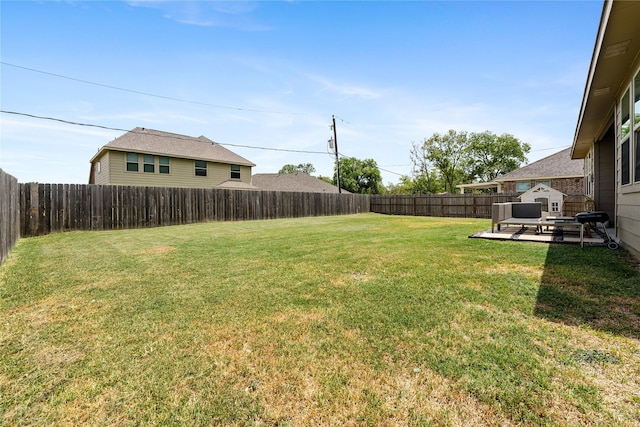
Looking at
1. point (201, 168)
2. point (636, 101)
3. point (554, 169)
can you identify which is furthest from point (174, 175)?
point (554, 169)

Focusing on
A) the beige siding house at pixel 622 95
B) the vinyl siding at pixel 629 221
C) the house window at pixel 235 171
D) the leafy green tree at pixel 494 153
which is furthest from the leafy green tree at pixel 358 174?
the vinyl siding at pixel 629 221

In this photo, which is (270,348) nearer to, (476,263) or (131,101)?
(476,263)

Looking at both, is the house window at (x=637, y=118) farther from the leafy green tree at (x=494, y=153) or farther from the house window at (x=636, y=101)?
the leafy green tree at (x=494, y=153)

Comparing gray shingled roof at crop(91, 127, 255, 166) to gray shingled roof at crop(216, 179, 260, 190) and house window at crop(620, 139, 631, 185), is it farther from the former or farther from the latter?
house window at crop(620, 139, 631, 185)

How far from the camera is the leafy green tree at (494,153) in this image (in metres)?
41.6

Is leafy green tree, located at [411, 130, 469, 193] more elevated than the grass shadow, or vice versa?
leafy green tree, located at [411, 130, 469, 193]

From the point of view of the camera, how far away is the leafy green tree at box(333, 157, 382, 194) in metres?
48.7

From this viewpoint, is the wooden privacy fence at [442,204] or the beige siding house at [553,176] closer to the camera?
the wooden privacy fence at [442,204]

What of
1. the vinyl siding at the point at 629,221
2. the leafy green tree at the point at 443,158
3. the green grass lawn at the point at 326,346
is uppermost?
the leafy green tree at the point at 443,158

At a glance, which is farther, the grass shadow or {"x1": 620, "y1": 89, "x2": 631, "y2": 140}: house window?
{"x1": 620, "y1": 89, "x2": 631, "y2": 140}: house window

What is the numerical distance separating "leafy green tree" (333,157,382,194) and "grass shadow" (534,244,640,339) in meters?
44.3

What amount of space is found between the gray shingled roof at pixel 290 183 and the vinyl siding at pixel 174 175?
737cm

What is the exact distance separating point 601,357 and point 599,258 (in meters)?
3.68

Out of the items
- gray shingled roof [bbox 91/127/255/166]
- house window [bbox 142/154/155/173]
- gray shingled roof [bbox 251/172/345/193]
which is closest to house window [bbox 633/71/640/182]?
gray shingled roof [bbox 91/127/255/166]
